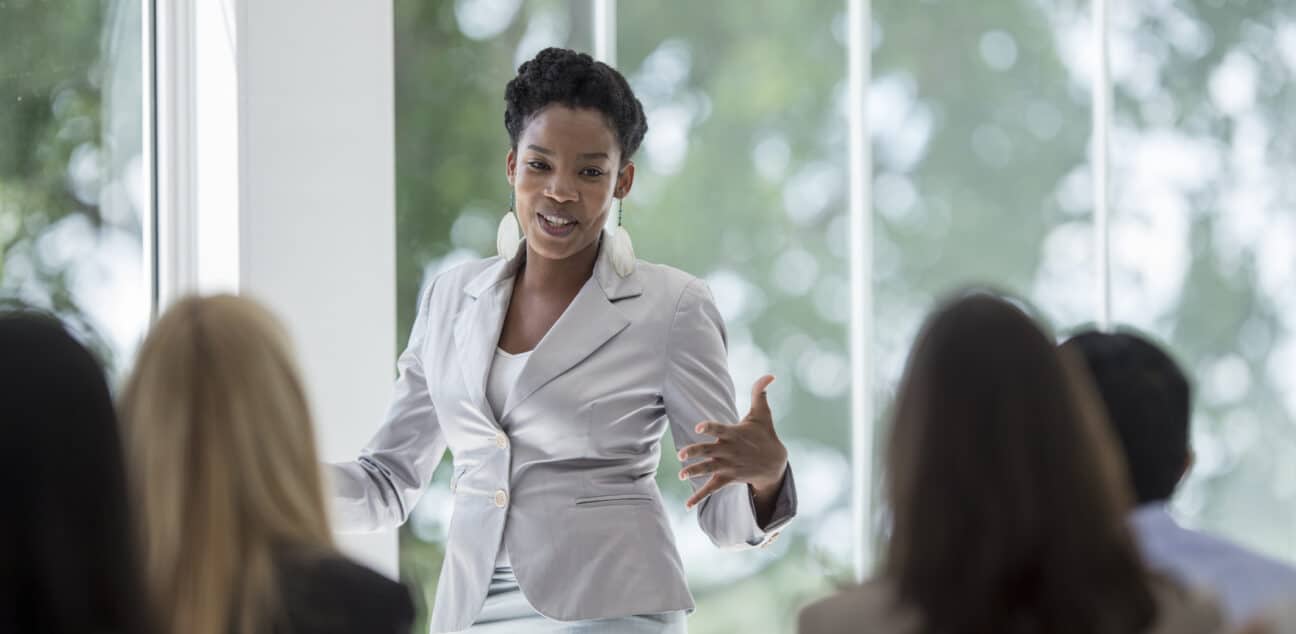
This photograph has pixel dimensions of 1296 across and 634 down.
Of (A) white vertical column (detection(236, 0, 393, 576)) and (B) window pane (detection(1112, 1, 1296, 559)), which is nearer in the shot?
(A) white vertical column (detection(236, 0, 393, 576))

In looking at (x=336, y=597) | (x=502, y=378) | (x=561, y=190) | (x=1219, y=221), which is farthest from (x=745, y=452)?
(x=1219, y=221)

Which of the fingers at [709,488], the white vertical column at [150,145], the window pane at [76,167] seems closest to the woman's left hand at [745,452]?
the fingers at [709,488]

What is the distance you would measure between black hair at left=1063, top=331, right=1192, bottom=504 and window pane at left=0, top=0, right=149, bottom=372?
243 cm

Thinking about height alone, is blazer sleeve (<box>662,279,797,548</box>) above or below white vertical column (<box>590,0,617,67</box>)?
below

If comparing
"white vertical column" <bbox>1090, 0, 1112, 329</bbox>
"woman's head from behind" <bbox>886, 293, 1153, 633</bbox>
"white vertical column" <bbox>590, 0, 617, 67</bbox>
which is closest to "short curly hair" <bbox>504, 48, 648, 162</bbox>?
"woman's head from behind" <bbox>886, 293, 1153, 633</bbox>

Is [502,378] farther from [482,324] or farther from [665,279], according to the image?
[665,279]

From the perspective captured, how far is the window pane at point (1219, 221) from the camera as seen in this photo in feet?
17.8

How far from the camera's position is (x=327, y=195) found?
4125 mm

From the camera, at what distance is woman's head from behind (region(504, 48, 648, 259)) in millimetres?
2750

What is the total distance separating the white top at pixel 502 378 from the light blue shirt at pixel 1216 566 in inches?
49.6

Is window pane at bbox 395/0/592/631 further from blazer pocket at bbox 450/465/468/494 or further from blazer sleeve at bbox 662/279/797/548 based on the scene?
blazer sleeve at bbox 662/279/797/548

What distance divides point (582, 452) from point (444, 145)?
2.39 m

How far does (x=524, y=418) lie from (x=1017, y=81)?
10.9 feet

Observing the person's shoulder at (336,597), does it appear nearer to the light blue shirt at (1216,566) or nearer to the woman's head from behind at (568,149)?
the light blue shirt at (1216,566)
